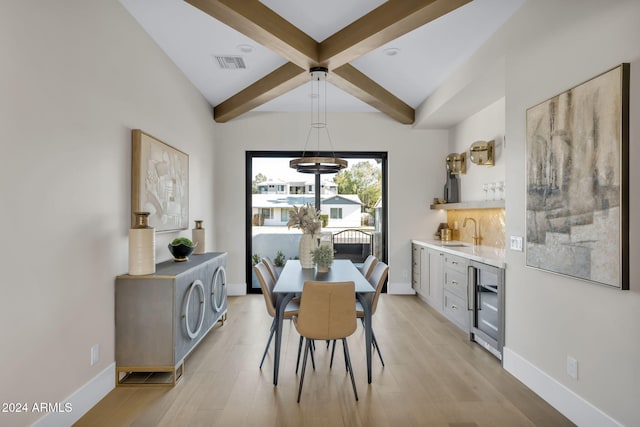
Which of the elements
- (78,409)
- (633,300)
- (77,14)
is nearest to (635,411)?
(633,300)

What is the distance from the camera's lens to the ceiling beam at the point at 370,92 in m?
4.48

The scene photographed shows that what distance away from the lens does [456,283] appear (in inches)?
165

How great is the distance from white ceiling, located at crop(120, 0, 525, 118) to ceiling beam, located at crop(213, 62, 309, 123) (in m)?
0.09

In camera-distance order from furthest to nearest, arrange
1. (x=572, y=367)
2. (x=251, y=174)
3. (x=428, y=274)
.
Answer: (x=251, y=174), (x=428, y=274), (x=572, y=367)

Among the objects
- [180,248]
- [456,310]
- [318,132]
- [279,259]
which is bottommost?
[456,310]

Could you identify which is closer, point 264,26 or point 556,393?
point 556,393

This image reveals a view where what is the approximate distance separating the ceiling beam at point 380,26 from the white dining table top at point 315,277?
6.93ft

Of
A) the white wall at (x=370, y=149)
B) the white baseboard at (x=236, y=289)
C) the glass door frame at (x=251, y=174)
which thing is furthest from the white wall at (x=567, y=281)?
the white baseboard at (x=236, y=289)

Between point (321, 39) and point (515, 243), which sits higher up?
point (321, 39)

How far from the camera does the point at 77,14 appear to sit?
2.40 metres

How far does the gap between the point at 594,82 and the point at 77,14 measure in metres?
3.23

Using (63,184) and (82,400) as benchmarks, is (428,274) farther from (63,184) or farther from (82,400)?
(63,184)

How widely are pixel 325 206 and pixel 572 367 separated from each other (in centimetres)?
432

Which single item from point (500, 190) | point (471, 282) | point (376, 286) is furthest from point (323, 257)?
point (500, 190)
